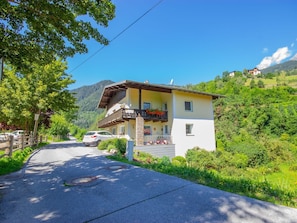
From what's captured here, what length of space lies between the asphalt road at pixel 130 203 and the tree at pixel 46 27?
162 inches

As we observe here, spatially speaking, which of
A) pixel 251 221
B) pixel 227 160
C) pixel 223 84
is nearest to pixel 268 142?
pixel 227 160

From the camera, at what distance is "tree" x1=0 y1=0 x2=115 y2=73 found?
188 inches

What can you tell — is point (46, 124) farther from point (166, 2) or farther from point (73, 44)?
point (166, 2)

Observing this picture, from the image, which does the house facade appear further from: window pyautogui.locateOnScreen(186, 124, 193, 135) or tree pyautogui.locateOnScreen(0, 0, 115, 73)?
tree pyautogui.locateOnScreen(0, 0, 115, 73)

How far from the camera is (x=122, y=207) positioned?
329cm

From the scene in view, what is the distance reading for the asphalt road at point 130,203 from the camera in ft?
9.39

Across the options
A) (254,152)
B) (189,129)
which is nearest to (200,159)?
(189,129)

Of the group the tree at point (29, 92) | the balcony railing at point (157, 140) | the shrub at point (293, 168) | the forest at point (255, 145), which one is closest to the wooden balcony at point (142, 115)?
the balcony railing at point (157, 140)

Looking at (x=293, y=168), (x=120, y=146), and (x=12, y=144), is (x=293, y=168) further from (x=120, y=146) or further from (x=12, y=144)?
(x=12, y=144)

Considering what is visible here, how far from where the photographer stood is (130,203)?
346cm

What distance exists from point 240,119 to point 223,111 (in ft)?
13.1

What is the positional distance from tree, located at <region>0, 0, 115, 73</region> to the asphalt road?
411cm

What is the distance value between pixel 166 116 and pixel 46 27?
13.8m

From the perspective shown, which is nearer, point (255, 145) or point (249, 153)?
point (249, 153)
